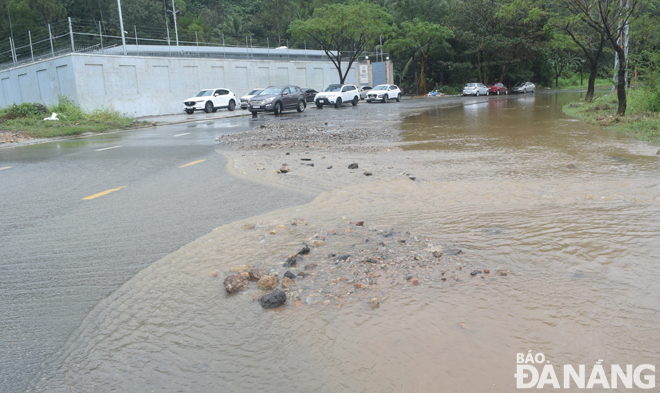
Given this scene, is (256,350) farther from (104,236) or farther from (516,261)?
(104,236)

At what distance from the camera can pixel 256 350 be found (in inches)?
114

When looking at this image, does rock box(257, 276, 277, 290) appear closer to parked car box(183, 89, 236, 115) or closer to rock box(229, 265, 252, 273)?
rock box(229, 265, 252, 273)

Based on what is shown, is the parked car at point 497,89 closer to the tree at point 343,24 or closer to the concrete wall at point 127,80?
the tree at point 343,24

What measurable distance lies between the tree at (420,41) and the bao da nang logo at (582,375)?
51474mm

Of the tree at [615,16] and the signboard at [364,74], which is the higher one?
the signboard at [364,74]

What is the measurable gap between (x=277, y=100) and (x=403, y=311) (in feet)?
79.8

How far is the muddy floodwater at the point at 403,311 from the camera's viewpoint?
8.77ft

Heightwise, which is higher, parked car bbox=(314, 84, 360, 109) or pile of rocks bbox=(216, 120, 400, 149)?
parked car bbox=(314, 84, 360, 109)

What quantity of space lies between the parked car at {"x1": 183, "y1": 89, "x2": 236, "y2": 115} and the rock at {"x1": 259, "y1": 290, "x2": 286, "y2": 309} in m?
29.5

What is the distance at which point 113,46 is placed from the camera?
3350 cm

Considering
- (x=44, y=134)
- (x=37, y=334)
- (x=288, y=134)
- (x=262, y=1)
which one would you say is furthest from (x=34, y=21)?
(x=37, y=334)

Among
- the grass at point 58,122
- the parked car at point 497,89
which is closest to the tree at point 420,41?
the parked car at point 497,89

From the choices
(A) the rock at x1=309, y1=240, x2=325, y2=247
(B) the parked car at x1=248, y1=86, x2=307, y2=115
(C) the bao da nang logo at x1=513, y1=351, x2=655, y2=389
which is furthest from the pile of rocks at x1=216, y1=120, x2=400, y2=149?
(B) the parked car at x1=248, y1=86, x2=307, y2=115

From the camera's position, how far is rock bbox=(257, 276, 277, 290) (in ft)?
11.9
